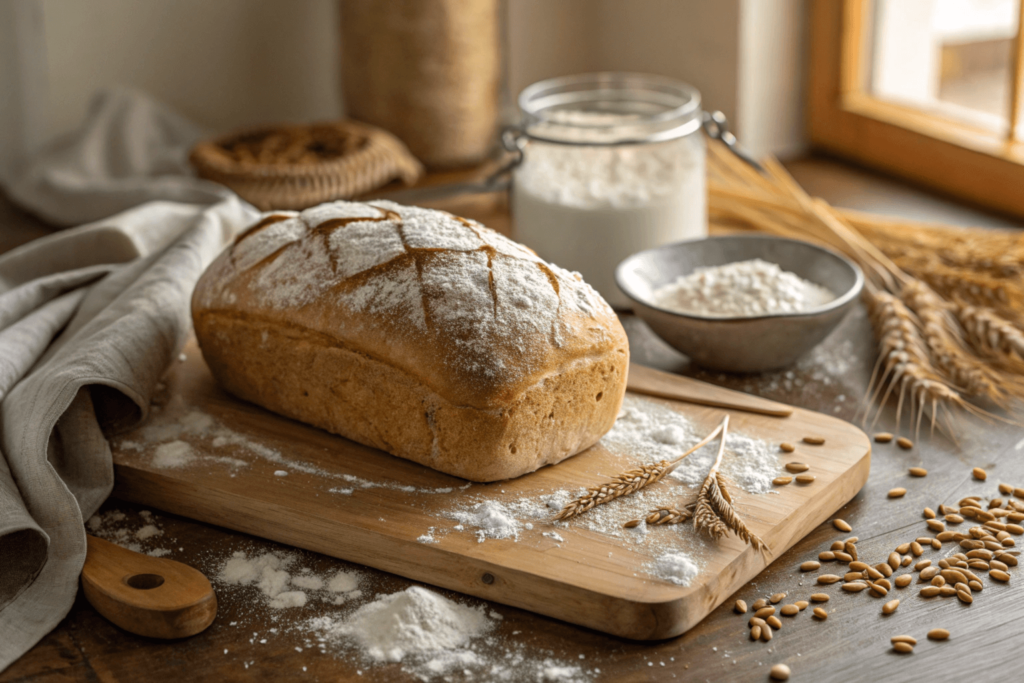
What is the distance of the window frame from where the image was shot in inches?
77.4

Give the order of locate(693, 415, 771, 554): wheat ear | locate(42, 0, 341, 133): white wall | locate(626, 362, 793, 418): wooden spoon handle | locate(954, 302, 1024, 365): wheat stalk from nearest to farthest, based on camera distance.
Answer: locate(693, 415, 771, 554): wheat ear
locate(626, 362, 793, 418): wooden spoon handle
locate(954, 302, 1024, 365): wheat stalk
locate(42, 0, 341, 133): white wall

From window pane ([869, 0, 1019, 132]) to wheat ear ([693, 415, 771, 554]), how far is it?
1.30 m

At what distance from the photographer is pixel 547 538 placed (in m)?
1.02

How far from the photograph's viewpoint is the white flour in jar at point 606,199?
5.26ft

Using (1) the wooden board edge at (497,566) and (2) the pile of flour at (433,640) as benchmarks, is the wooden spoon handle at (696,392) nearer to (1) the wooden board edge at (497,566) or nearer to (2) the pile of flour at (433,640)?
(1) the wooden board edge at (497,566)

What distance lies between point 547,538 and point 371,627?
20 centimetres

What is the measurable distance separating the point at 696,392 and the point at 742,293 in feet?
0.58

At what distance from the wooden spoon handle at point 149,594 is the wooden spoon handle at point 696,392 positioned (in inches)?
23.9

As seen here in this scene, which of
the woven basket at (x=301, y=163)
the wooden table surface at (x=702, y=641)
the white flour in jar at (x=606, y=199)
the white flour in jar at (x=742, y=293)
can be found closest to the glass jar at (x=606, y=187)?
the white flour in jar at (x=606, y=199)

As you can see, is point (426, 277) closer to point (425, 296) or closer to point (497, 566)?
point (425, 296)

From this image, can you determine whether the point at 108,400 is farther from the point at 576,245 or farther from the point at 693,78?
the point at 693,78

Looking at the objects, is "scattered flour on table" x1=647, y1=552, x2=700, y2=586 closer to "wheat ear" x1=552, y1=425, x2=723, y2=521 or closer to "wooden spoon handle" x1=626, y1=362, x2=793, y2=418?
"wheat ear" x1=552, y1=425, x2=723, y2=521

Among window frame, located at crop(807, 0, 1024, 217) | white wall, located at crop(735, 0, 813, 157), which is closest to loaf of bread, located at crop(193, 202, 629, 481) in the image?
window frame, located at crop(807, 0, 1024, 217)

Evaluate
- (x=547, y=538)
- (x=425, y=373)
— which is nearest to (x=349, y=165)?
(x=425, y=373)
